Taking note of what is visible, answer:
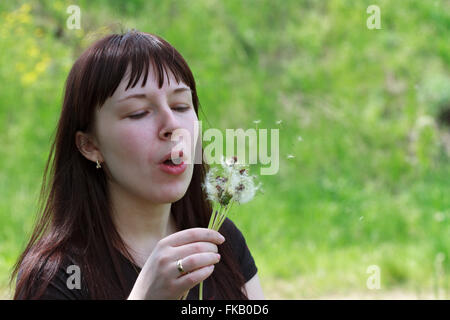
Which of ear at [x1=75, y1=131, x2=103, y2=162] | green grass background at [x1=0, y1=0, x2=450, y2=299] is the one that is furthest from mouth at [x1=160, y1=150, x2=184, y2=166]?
green grass background at [x1=0, y1=0, x2=450, y2=299]

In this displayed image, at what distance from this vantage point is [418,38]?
5.91 m

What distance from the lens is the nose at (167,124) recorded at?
1.38 metres

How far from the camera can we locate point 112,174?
1503 mm

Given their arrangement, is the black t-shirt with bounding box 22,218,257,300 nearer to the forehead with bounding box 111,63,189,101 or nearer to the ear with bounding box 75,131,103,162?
the ear with bounding box 75,131,103,162

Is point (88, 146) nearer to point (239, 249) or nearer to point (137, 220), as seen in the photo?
point (137, 220)

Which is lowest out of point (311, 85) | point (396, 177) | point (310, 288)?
point (310, 288)

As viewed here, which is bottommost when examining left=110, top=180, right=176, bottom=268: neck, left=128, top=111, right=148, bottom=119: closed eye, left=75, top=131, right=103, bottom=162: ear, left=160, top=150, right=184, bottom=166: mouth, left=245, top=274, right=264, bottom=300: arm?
left=245, top=274, right=264, bottom=300: arm

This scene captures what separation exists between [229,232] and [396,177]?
12.7ft

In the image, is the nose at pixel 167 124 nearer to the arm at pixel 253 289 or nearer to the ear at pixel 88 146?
the ear at pixel 88 146

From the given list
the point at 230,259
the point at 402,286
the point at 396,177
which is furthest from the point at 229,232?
the point at 396,177

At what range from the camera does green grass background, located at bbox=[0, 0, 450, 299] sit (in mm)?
4785
